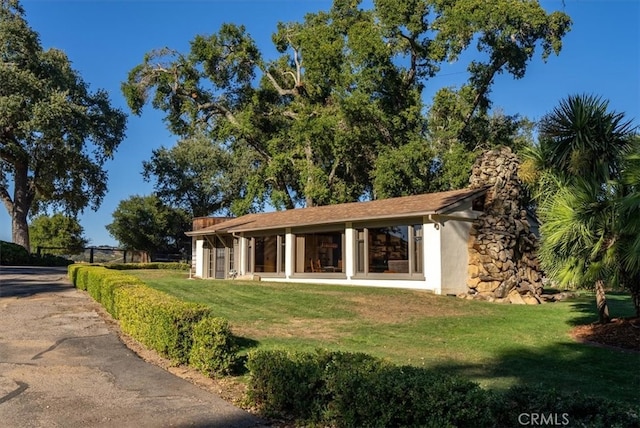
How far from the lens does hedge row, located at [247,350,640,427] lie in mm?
3816

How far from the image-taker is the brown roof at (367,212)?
17469 mm

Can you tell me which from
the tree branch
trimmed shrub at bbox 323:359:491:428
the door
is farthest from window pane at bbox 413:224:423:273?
the tree branch

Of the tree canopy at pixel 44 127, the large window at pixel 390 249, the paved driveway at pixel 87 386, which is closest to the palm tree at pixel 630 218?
the paved driveway at pixel 87 386

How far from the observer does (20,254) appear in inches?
1251

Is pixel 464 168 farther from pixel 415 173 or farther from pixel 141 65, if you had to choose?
pixel 141 65

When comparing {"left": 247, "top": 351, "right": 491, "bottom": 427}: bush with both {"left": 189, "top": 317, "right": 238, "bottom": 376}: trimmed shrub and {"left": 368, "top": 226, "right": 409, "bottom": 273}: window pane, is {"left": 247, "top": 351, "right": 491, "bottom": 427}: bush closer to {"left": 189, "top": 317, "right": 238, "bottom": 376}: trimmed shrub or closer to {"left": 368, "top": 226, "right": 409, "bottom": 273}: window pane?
{"left": 189, "top": 317, "right": 238, "bottom": 376}: trimmed shrub

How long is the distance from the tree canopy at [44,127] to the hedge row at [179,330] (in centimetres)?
2775

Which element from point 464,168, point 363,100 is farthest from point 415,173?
point 363,100

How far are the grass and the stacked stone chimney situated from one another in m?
1.66

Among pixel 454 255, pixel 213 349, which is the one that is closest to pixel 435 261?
pixel 454 255

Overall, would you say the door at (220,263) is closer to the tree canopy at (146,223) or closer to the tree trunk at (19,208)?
the tree canopy at (146,223)

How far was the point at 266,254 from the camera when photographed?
2355cm

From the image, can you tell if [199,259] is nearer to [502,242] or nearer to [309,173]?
[309,173]

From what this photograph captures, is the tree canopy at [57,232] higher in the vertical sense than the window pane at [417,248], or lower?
higher
